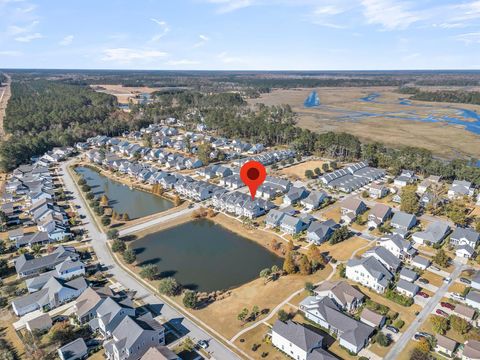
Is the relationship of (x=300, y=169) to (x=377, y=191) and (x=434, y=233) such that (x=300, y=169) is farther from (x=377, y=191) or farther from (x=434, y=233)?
(x=434, y=233)

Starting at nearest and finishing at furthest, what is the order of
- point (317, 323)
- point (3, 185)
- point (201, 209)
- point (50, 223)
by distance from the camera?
point (317, 323) → point (50, 223) → point (201, 209) → point (3, 185)

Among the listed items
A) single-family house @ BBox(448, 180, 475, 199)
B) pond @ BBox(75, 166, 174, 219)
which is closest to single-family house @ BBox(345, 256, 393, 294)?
single-family house @ BBox(448, 180, 475, 199)

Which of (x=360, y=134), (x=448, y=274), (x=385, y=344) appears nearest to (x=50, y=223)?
(x=385, y=344)

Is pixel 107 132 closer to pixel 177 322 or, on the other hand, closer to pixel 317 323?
pixel 177 322

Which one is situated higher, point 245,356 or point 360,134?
point 360,134

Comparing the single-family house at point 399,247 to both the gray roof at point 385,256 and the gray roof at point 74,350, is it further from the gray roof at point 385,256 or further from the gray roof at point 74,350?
the gray roof at point 74,350

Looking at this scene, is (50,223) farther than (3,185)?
No
